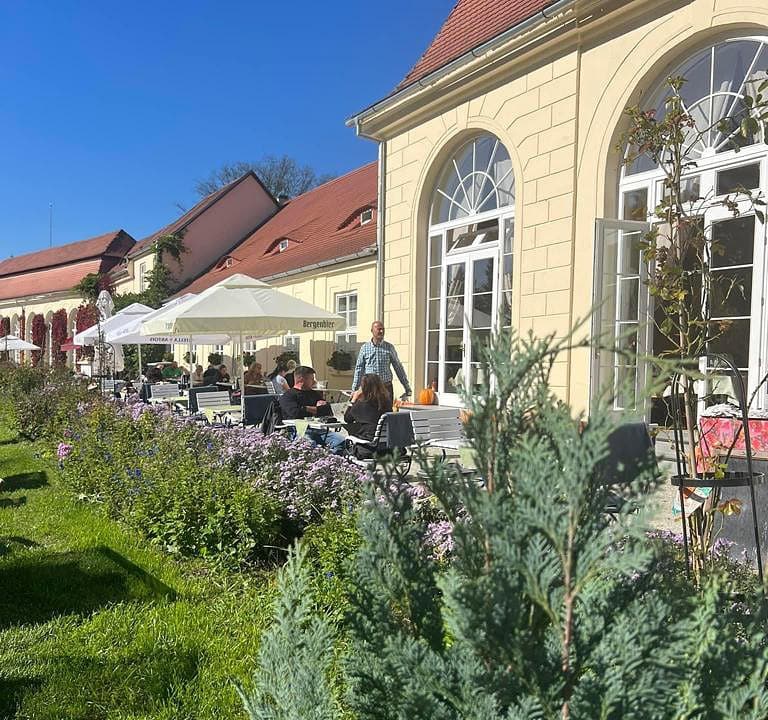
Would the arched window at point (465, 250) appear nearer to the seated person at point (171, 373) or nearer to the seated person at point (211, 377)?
the seated person at point (211, 377)

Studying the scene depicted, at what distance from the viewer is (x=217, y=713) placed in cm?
251

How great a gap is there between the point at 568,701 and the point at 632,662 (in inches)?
4.9

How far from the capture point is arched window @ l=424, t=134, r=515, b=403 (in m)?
9.45

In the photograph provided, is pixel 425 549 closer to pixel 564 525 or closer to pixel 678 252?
pixel 564 525

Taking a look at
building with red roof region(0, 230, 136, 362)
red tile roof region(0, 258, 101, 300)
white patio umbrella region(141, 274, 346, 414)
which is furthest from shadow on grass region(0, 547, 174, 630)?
red tile roof region(0, 258, 101, 300)

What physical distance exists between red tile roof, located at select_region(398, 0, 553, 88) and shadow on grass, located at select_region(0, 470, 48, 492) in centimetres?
762

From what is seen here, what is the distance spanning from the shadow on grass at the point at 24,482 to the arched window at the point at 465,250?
16.8ft

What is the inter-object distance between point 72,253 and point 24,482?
136 ft

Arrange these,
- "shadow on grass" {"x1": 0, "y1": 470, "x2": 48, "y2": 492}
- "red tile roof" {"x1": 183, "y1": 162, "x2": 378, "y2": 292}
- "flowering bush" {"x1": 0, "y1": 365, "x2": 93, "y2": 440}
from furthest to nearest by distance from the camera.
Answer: "red tile roof" {"x1": 183, "y1": 162, "x2": 378, "y2": 292} < "flowering bush" {"x1": 0, "y1": 365, "x2": 93, "y2": 440} < "shadow on grass" {"x1": 0, "y1": 470, "x2": 48, "y2": 492}

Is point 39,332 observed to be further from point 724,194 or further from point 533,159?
point 724,194

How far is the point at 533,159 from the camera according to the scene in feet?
28.3

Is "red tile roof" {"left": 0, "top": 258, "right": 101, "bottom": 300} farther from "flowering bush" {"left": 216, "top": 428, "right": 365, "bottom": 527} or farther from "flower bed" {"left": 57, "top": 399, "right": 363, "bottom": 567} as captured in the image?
"flowering bush" {"left": 216, "top": 428, "right": 365, "bottom": 527}

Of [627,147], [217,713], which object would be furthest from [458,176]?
[217,713]

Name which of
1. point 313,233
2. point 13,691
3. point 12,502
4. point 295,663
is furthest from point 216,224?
point 295,663
